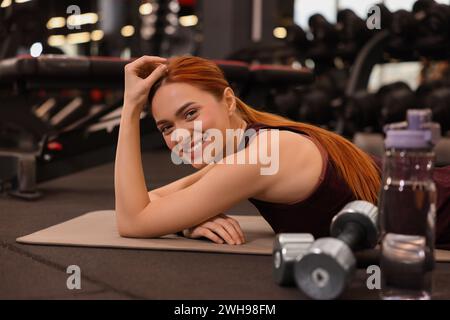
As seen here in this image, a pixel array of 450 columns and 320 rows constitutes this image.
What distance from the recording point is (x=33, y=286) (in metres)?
1.24

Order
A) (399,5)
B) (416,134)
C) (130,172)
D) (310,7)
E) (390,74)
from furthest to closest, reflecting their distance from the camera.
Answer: (390,74)
(310,7)
(399,5)
(130,172)
(416,134)

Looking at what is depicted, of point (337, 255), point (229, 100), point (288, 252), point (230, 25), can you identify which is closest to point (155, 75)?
point (229, 100)

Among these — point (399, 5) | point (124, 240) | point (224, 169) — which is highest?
point (399, 5)

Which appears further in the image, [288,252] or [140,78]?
[140,78]

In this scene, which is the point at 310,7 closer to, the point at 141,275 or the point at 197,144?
the point at 197,144

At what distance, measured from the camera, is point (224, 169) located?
142 centimetres

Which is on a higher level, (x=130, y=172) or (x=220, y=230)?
(x=130, y=172)

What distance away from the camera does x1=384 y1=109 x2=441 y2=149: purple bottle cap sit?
1044 mm

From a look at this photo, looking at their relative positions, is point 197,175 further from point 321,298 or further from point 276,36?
point 276,36

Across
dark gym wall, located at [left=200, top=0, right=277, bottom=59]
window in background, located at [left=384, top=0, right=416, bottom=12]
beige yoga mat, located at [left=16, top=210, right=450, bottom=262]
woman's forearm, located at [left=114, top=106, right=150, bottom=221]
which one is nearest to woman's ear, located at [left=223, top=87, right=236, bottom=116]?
woman's forearm, located at [left=114, top=106, right=150, bottom=221]

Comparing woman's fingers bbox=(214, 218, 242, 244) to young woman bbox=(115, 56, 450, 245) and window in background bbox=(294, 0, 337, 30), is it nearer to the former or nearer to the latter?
young woman bbox=(115, 56, 450, 245)

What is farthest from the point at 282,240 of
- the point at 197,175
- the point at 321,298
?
the point at 197,175

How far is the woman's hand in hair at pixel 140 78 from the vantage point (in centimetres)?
153

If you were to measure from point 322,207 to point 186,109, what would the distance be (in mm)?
381
